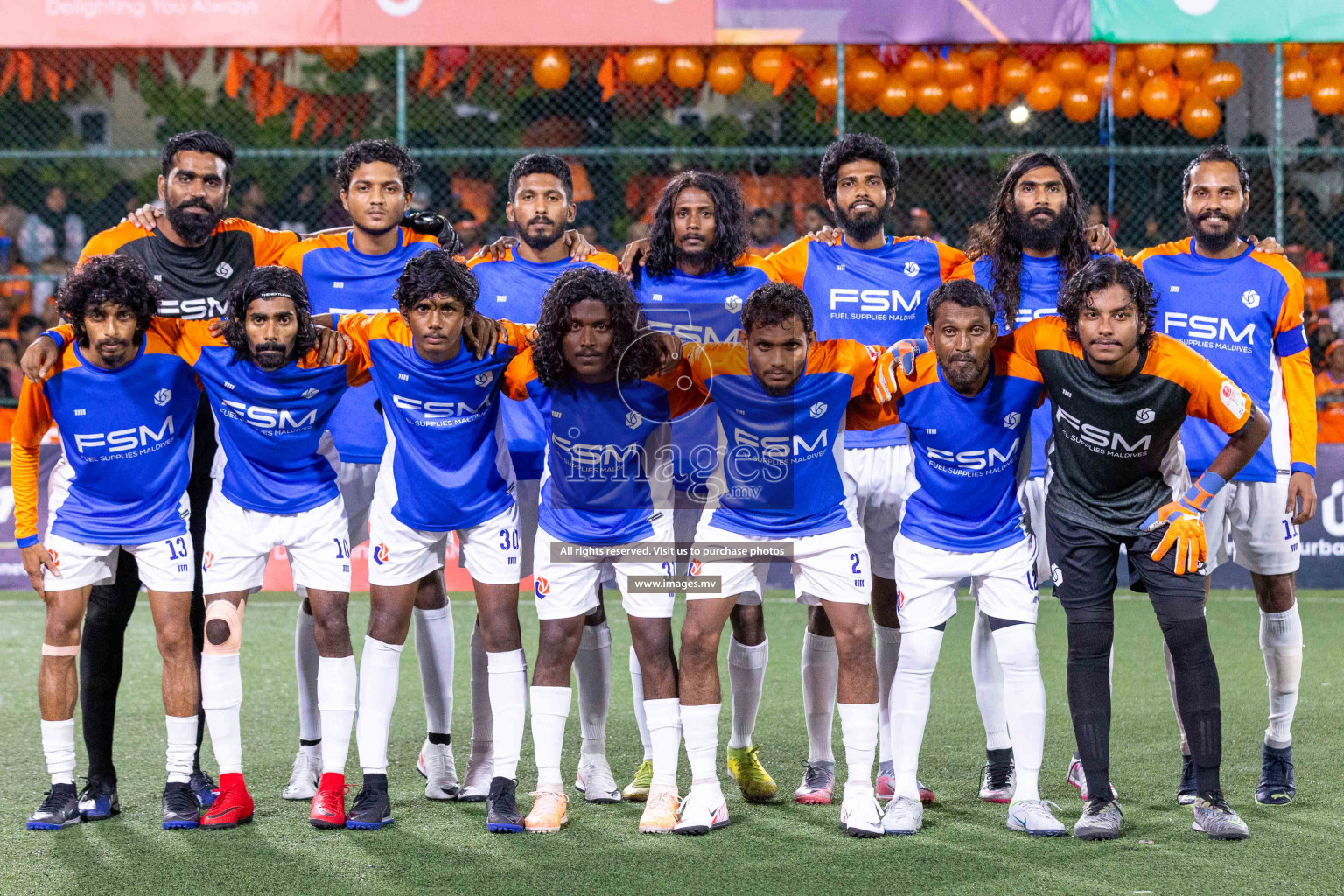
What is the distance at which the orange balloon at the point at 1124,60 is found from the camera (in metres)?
11.4

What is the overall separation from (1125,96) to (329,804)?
9300 mm

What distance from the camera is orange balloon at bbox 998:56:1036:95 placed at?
11.4 metres

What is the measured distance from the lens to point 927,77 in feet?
37.7

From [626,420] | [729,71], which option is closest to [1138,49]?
[729,71]

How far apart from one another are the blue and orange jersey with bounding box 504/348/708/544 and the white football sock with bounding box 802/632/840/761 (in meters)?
0.78

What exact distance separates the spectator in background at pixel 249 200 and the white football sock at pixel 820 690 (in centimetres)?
844

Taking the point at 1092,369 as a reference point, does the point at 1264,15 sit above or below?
above

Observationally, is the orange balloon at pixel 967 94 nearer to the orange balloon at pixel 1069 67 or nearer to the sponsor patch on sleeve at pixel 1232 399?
the orange balloon at pixel 1069 67

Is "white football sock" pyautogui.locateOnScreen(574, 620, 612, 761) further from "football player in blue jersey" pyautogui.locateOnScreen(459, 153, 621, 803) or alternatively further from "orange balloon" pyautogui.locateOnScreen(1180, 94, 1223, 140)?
"orange balloon" pyautogui.locateOnScreen(1180, 94, 1223, 140)

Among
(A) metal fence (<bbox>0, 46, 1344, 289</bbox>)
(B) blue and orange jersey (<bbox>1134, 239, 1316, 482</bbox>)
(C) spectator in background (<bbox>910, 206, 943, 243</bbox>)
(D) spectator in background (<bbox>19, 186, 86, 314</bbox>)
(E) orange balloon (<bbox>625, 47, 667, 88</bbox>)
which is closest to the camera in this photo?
(B) blue and orange jersey (<bbox>1134, 239, 1316, 482</bbox>)

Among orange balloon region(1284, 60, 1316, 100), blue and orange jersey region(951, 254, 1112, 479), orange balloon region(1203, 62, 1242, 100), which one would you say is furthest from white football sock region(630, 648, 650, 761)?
orange balloon region(1284, 60, 1316, 100)

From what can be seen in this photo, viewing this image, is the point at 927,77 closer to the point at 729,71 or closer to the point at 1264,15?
the point at 729,71

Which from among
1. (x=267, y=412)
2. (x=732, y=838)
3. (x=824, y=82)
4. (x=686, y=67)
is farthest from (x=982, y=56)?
(x=732, y=838)

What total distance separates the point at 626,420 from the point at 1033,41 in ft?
22.8
